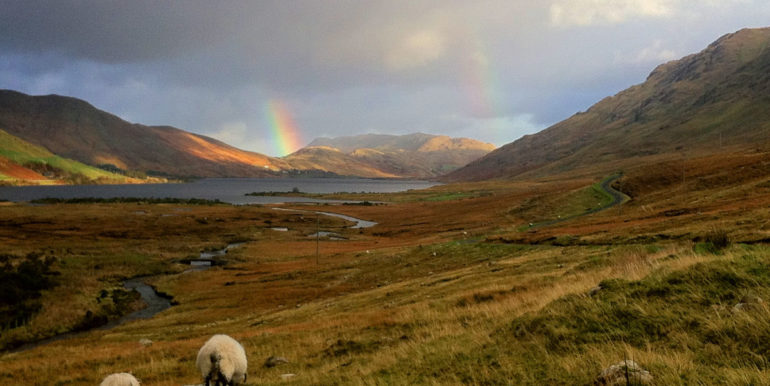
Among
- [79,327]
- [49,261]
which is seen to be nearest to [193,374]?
[79,327]

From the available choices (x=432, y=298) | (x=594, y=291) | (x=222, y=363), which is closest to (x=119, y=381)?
(x=222, y=363)

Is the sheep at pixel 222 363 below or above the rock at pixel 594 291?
below

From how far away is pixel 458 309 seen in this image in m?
17.8

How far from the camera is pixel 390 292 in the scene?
32094 millimetres

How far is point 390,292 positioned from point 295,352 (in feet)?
53.5

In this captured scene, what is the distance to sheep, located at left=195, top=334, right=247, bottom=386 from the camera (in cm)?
1074

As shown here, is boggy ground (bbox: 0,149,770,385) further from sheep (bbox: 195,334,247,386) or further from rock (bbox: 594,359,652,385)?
sheep (bbox: 195,334,247,386)

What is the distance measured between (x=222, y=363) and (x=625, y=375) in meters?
9.23

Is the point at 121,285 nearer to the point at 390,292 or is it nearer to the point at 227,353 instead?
the point at 390,292

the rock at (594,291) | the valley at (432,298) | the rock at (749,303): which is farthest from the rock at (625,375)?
the rock at (594,291)

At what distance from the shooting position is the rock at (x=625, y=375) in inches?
255

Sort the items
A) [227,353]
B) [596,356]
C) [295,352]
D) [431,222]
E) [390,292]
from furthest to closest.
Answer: [431,222] → [390,292] → [295,352] → [227,353] → [596,356]

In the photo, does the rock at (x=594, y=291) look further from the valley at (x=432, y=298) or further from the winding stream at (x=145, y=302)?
the winding stream at (x=145, y=302)

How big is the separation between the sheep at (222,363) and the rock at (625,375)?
344 inches
